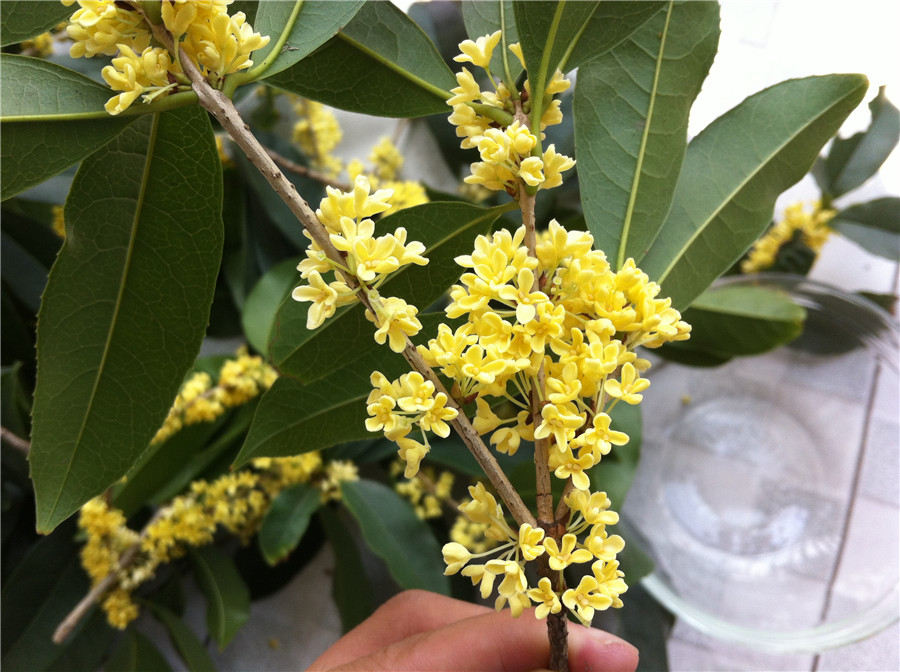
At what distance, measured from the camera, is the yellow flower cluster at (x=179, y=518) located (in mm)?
757

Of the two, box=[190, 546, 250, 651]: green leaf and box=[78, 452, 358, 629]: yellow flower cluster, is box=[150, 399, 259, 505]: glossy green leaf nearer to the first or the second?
box=[78, 452, 358, 629]: yellow flower cluster

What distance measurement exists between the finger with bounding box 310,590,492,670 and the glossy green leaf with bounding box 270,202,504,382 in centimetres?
35

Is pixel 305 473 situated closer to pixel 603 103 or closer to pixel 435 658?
pixel 435 658

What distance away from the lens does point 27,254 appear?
894mm

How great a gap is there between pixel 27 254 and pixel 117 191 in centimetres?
59

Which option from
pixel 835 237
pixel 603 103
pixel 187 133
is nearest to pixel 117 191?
pixel 187 133

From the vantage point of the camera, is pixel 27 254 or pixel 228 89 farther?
pixel 27 254

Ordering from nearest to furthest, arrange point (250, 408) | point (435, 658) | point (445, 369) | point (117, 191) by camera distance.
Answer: point (445, 369), point (117, 191), point (435, 658), point (250, 408)

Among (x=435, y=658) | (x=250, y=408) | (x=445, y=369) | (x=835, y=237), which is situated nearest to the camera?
(x=445, y=369)

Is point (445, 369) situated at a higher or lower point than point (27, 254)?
higher

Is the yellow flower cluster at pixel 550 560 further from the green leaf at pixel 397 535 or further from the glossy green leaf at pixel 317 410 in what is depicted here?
the green leaf at pixel 397 535

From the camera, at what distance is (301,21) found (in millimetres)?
387

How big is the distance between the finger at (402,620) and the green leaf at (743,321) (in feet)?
1.44

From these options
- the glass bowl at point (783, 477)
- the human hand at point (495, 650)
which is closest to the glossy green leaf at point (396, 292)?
the human hand at point (495, 650)
